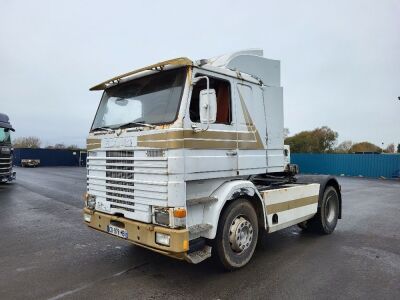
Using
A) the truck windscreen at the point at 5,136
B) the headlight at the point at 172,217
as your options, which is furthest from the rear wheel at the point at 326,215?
the truck windscreen at the point at 5,136

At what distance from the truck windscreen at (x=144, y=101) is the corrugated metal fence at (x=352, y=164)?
88.5ft

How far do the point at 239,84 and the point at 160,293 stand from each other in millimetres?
3241

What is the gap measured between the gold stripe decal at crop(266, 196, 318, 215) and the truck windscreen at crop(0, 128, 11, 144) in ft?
49.4

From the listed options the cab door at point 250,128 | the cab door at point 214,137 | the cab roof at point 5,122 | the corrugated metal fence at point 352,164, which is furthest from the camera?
the corrugated metal fence at point 352,164

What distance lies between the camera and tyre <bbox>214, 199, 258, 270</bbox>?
455 centimetres

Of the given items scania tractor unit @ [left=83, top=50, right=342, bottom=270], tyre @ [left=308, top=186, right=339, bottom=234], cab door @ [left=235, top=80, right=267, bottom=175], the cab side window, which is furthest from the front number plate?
tyre @ [left=308, top=186, right=339, bottom=234]

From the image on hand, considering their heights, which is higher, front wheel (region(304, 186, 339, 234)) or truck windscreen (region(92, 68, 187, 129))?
truck windscreen (region(92, 68, 187, 129))

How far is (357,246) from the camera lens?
6172 mm

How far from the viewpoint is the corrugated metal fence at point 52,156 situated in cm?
4012

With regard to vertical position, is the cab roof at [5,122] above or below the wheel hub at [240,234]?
above

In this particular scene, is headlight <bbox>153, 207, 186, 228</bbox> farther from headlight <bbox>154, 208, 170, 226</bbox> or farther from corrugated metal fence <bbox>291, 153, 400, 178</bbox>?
corrugated metal fence <bbox>291, 153, 400, 178</bbox>

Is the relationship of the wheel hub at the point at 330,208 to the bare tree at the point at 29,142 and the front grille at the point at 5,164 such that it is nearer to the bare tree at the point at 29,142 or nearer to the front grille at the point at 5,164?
the front grille at the point at 5,164

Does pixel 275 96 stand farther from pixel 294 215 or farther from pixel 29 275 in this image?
pixel 29 275

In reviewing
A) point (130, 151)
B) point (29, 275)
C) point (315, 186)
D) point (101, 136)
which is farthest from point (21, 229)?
point (315, 186)
